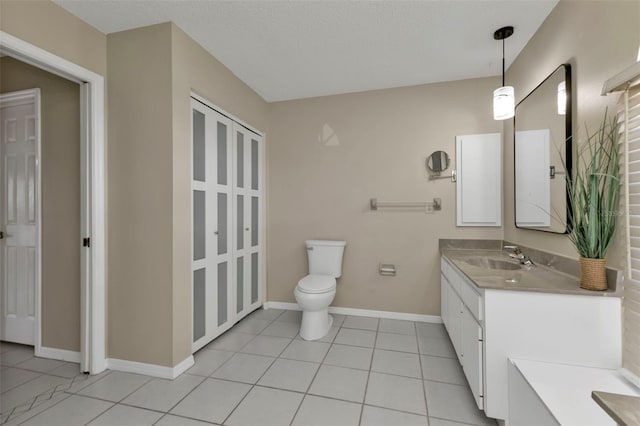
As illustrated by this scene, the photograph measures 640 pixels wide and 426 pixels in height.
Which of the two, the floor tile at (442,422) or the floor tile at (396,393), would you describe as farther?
the floor tile at (396,393)

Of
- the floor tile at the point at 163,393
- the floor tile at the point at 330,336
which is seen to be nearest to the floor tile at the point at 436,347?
the floor tile at the point at 330,336

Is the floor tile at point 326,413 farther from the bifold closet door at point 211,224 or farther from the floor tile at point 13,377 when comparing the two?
the floor tile at point 13,377

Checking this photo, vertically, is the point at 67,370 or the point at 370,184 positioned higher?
the point at 370,184

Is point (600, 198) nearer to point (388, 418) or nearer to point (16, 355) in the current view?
point (388, 418)

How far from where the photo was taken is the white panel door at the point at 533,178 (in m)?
1.85

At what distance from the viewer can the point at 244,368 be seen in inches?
78.2

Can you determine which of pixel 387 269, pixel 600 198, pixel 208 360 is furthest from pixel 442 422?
pixel 208 360

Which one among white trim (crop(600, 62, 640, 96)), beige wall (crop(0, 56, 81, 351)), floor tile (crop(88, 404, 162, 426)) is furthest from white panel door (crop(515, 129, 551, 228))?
beige wall (crop(0, 56, 81, 351))

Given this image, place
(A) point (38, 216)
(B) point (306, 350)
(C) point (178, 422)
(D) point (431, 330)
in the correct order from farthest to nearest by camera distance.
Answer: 1. (D) point (431, 330)
2. (B) point (306, 350)
3. (A) point (38, 216)
4. (C) point (178, 422)

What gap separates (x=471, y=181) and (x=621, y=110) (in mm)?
1433

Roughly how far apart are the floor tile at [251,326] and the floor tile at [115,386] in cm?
88

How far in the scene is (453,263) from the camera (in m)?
2.02

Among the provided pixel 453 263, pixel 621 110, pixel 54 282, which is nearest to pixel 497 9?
pixel 621 110

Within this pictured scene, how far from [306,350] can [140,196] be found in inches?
67.4
